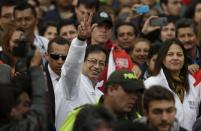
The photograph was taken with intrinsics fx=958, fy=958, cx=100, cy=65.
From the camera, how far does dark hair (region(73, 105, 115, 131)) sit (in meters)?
6.83

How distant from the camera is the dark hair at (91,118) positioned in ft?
22.4

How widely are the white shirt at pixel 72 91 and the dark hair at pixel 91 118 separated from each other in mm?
2994

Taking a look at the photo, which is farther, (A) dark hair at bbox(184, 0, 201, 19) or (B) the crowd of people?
(A) dark hair at bbox(184, 0, 201, 19)

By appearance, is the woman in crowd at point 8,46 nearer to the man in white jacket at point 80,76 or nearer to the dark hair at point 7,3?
the man in white jacket at point 80,76

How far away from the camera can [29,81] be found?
26.2ft

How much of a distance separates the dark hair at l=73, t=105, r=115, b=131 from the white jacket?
3.43 meters

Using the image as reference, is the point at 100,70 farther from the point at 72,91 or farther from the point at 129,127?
the point at 129,127

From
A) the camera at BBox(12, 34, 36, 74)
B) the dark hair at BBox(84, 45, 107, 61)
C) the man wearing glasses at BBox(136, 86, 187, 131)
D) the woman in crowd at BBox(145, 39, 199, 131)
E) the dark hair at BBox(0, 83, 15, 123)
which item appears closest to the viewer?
the camera at BBox(12, 34, 36, 74)

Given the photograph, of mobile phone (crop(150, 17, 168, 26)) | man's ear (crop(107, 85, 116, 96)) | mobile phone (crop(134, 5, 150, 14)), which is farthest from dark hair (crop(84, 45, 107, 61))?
mobile phone (crop(134, 5, 150, 14))

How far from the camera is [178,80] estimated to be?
35.8 ft

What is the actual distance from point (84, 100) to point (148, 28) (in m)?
3.48

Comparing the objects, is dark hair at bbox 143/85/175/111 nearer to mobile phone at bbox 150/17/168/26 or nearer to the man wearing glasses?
the man wearing glasses

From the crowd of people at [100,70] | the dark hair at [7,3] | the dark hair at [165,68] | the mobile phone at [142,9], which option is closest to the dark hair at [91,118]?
the crowd of people at [100,70]

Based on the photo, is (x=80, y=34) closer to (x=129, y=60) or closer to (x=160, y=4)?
(x=129, y=60)
